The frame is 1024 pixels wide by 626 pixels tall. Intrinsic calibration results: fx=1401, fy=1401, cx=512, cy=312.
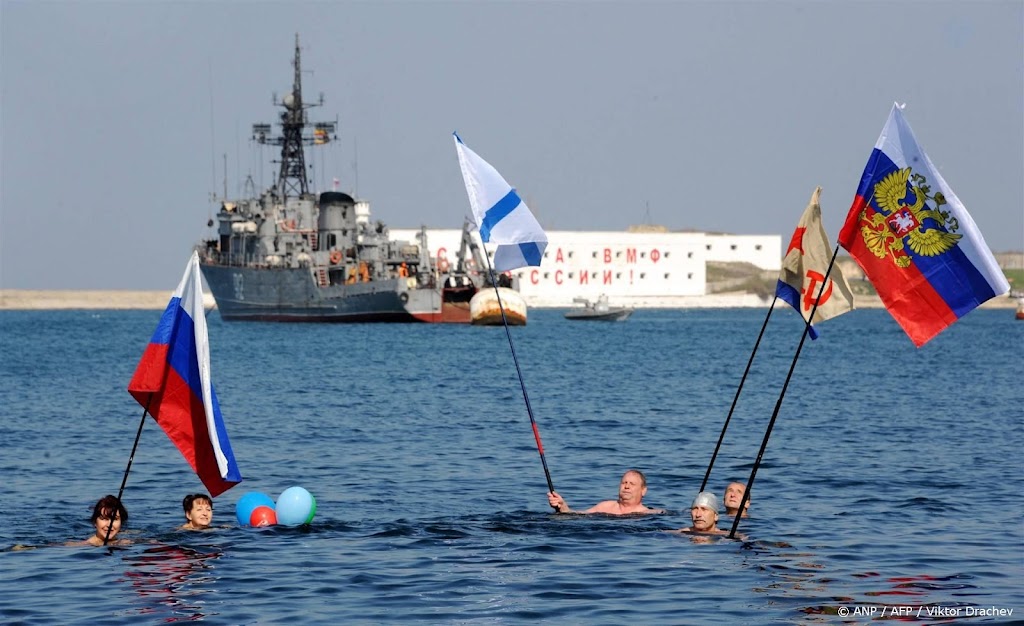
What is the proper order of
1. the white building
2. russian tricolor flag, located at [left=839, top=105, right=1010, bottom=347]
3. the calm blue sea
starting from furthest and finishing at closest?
the white building → russian tricolor flag, located at [left=839, top=105, right=1010, bottom=347] → the calm blue sea

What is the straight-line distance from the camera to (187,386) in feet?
49.1

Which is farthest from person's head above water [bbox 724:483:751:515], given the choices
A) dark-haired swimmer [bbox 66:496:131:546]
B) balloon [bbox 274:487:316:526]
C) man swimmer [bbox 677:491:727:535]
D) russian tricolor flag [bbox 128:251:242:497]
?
dark-haired swimmer [bbox 66:496:131:546]

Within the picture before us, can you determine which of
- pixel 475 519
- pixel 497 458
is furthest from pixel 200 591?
pixel 497 458

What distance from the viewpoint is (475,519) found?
1773 centimetres

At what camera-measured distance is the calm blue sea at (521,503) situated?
12.8 m

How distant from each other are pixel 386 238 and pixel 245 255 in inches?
448

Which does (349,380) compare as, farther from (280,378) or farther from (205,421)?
(205,421)

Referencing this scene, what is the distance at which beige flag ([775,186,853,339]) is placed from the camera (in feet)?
50.6

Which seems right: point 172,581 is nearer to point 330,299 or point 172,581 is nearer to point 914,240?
point 914,240

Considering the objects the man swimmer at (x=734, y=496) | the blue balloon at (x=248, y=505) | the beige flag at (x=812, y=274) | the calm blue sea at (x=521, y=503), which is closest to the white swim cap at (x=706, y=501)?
the calm blue sea at (x=521, y=503)

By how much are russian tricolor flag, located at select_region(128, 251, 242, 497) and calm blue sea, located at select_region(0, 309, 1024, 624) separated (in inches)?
41.8

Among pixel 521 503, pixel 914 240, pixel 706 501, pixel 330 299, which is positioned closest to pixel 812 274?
pixel 914 240

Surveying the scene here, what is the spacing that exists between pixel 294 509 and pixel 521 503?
3.88m

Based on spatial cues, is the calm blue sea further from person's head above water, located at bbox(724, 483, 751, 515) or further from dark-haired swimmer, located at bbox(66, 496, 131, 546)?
person's head above water, located at bbox(724, 483, 751, 515)
